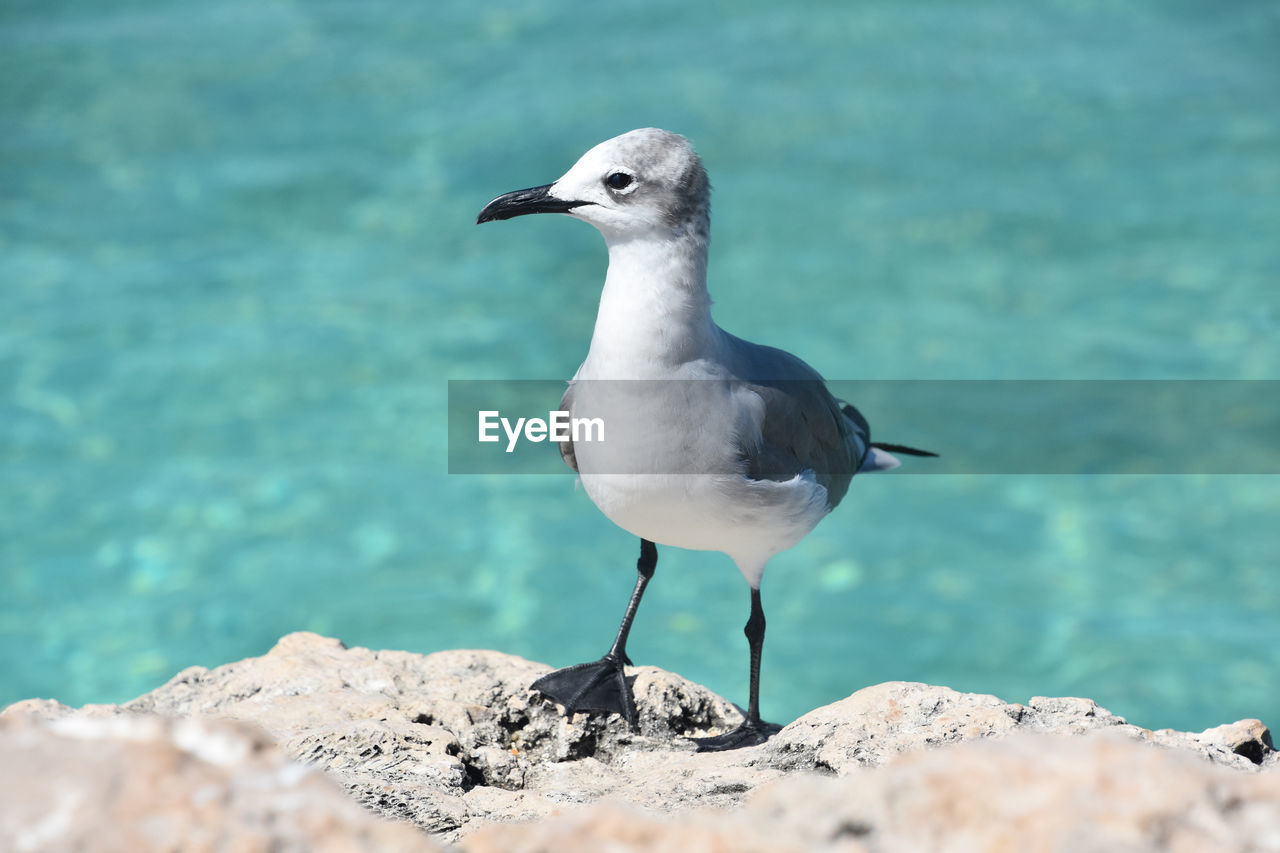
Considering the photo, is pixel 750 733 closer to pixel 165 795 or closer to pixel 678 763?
pixel 678 763

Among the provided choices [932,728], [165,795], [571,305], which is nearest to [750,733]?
[932,728]

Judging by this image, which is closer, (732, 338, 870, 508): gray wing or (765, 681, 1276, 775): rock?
(765, 681, 1276, 775): rock

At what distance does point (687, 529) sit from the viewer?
9.91 ft

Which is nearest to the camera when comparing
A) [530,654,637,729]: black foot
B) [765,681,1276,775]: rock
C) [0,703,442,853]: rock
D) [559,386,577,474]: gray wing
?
[0,703,442,853]: rock

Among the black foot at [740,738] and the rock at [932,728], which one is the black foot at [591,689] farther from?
the rock at [932,728]

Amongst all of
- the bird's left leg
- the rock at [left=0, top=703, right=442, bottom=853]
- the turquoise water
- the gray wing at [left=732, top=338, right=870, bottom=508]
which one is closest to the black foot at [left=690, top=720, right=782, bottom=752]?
the bird's left leg

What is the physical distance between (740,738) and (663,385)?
0.92m

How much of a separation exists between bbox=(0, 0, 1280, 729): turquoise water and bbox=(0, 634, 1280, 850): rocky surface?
7.86ft

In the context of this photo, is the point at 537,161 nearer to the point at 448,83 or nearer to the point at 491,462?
the point at 448,83

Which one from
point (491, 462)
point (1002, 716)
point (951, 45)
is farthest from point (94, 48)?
point (1002, 716)

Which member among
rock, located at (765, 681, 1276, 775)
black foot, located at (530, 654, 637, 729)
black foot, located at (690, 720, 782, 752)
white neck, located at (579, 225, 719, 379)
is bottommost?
black foot, located at (690, 720, 782, 752)

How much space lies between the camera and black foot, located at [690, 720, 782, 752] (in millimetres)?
3123

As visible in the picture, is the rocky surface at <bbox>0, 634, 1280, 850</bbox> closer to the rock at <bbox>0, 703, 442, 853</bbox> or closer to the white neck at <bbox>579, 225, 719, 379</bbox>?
the rock at <bbox>0, 703, 442, 853</bbox>

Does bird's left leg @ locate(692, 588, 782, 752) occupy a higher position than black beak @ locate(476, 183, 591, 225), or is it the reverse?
black beak @ locate(476, 183, 591, 225)
